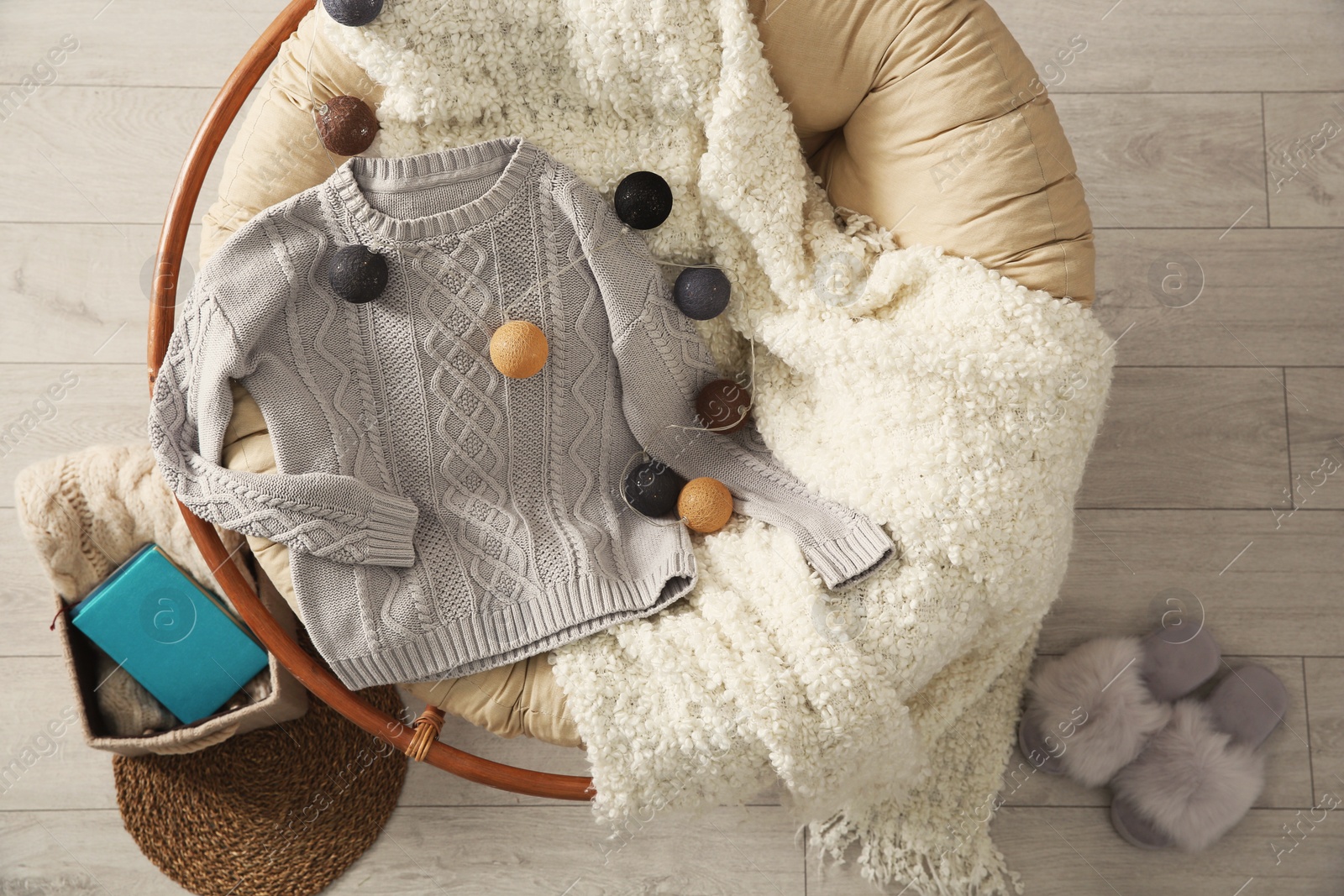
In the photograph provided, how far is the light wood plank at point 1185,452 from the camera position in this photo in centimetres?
140

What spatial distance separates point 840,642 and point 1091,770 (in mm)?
556

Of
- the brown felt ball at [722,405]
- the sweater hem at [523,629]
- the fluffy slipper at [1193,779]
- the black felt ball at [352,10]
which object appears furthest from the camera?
the fluffy slipper at [1193,779]

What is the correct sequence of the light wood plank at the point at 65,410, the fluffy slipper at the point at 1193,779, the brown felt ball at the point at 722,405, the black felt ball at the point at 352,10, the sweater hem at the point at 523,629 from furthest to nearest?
1. the light wood plank at the point at 65,410
2. the fluffy slipper at the point at 1193,779
3. the brown felt ball at the point at 722,405
4. the sweater hem at the point at 523,629
5. the black felt ball at the point at 352,10

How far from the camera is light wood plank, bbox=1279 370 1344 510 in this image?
1.39 meters

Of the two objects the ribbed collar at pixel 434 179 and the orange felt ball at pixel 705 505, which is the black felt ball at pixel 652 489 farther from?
the ribbed collar at pixel 434 179

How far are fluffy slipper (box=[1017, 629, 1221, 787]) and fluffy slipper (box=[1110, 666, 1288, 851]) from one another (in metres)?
0.02

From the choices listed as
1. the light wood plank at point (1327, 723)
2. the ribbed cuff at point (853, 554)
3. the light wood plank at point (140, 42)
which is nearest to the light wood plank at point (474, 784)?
Answer: the ribbed cuff at point (853, 554)

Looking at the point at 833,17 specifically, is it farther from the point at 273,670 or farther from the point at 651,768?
the point at 273,670

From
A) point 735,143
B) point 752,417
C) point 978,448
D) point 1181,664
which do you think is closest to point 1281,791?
point 1181,664

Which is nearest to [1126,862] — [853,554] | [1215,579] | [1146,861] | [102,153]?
[1146,861]

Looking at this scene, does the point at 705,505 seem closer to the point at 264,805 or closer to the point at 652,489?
the point at 652,489

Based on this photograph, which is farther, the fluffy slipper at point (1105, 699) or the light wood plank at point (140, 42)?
the light wood plank at point (140, 42)

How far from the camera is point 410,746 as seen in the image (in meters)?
1.04

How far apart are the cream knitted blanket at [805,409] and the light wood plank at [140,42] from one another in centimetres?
58
